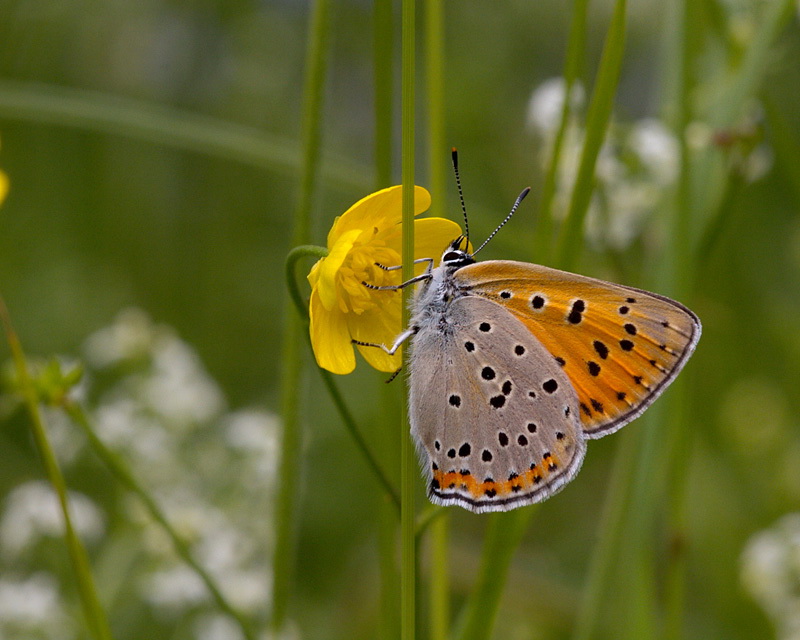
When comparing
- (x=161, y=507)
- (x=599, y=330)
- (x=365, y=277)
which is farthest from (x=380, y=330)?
(x=161, y=507)

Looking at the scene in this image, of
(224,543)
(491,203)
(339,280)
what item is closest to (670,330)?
(339,280)

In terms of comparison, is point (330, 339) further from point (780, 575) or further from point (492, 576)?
point (780, 575)

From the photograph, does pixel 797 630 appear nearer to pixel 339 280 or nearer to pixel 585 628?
pixel 585 628

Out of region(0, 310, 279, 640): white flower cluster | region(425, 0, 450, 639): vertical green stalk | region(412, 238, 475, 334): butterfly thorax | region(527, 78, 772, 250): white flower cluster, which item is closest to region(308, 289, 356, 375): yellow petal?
region(412, 238, 475, 334): butterfly thorax

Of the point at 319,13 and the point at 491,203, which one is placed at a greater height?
the point at 319,13

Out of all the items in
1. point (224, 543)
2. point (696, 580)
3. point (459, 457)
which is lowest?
point (696, 580)

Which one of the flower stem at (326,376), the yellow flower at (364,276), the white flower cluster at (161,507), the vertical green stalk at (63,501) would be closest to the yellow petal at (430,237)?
the yellow flower at (364,276)
